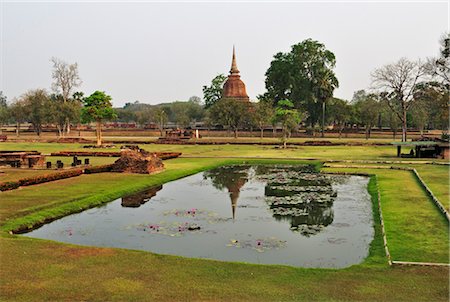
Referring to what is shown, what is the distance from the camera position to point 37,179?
2158 cm

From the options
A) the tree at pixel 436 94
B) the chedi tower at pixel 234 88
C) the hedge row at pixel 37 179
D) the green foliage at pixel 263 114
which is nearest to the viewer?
the hedge row at pixel 37 179

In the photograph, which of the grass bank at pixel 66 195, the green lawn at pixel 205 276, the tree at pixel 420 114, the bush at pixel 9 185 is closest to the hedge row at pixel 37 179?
the bush at pixel 9 185

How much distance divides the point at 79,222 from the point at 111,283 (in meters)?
7.02

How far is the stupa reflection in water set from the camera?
1583cm

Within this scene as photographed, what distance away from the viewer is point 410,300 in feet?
25.8

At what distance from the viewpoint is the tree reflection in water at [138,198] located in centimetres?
1848

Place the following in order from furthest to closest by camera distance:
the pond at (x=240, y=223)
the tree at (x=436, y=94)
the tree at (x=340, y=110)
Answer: the tree at (x=340, y=110) → the tree at (x=436, y=94) → the pond at (x=240, y=223)

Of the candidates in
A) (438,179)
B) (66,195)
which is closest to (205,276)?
(66,195)

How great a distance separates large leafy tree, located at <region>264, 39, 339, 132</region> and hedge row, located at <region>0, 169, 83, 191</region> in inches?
1948

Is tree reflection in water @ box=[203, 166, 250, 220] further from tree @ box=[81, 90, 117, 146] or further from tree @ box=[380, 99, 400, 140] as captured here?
tree @ box=[380, 99, 400, 140]

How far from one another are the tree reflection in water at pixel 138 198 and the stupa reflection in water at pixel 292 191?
339 cm

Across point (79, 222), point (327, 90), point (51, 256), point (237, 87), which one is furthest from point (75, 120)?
point (51, 256)

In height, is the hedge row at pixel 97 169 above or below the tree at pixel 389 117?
below

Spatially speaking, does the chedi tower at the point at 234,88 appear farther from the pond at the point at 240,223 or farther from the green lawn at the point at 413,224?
the green lawn at the point at 413,224
